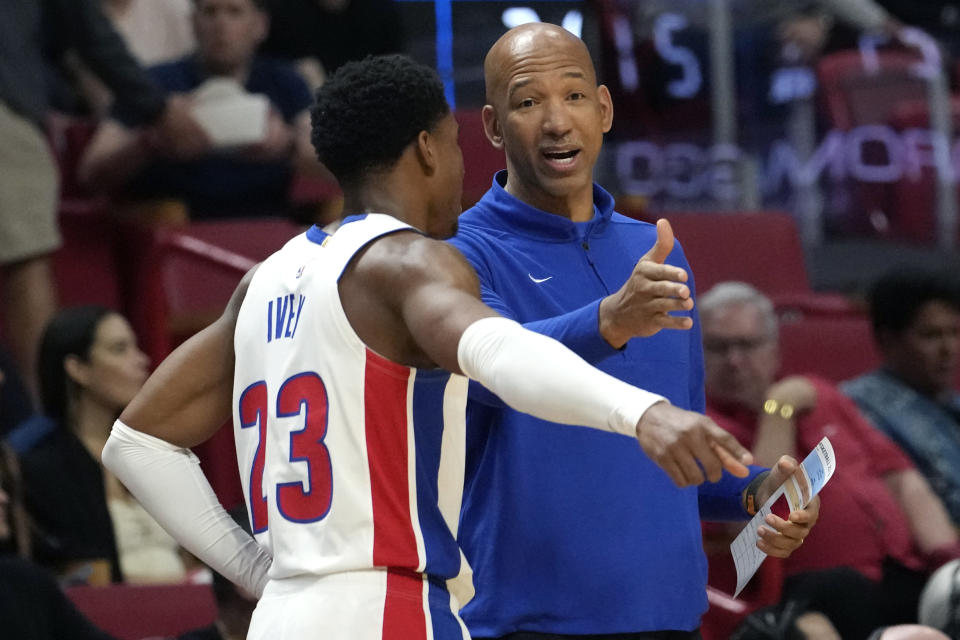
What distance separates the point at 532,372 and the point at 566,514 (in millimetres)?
620

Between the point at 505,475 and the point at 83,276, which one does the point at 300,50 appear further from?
the point at 505,475

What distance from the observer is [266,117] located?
5.99 metres

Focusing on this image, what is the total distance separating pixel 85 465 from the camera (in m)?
4.59

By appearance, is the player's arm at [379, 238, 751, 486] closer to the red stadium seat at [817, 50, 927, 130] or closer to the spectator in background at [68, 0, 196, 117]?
the spectator in background at [68, 0, 196, 117]

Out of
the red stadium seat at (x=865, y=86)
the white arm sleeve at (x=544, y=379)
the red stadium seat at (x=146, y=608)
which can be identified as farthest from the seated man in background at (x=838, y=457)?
the red stadium seat at (x=865, y=86)

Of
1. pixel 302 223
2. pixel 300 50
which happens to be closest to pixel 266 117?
pixel 302 223

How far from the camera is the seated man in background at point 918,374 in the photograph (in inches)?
213

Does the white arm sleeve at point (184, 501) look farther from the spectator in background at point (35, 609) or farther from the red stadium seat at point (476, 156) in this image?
the red stadium seat at point (476, 156)

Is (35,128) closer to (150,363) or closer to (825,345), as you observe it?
(150,363)

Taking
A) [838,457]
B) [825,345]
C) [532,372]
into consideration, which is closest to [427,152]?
[532,372]

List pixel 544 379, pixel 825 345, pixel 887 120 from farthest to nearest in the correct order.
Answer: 1. pixel 887 120
2. pixel 825 345
3. pixel 544 379

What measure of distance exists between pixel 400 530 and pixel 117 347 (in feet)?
9.16

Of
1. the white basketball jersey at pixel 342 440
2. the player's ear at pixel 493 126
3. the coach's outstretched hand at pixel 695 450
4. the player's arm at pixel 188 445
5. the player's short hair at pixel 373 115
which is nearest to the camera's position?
the coach's outstretched hand at pixel 695 450

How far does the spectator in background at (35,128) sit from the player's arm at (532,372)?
143 inches
